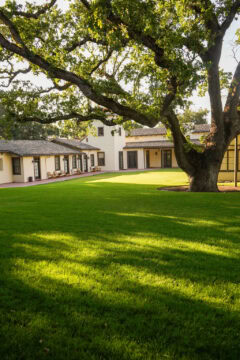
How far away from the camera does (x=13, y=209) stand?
9.95 meters

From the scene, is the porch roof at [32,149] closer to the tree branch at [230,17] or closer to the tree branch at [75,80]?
the tree branch at [75,80]

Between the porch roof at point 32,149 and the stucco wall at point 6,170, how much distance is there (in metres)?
0.82

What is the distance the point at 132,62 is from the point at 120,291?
12983 mm

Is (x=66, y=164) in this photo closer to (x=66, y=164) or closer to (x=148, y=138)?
(x=66, y=164)

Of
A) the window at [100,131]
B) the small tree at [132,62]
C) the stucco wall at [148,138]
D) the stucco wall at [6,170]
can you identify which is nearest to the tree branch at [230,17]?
the small tree at [132,62]

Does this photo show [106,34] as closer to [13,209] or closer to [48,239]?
[13,209]

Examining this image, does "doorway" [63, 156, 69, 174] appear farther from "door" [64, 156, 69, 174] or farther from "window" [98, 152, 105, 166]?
"window" [98, 152, 105, 166]

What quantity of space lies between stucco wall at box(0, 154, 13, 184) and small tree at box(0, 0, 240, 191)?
14.0 meters

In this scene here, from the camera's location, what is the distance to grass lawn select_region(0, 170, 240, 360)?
9.09 feet

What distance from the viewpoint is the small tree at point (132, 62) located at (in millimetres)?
9203

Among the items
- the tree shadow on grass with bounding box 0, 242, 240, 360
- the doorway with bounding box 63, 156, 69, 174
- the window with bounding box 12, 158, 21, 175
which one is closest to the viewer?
the tree shadow on grass with bounding box 0, 242, 240, 360

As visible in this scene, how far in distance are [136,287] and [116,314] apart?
661 mm

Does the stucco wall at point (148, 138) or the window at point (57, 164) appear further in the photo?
the stucco wall at point (148, 138)

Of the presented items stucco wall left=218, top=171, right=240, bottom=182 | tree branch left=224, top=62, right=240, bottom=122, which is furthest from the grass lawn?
stucco wall left=218, top=171, right=240, bottom=182
